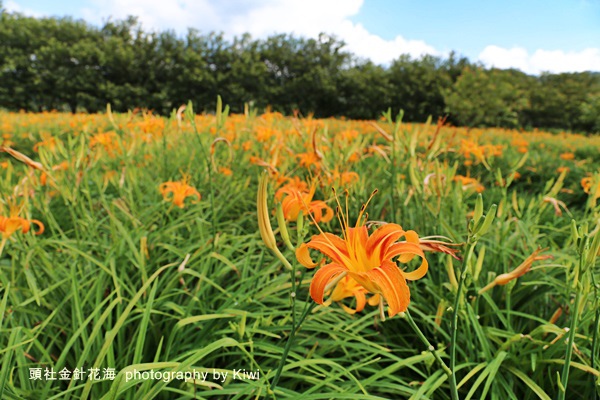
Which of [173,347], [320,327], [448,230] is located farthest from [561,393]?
[173,347]

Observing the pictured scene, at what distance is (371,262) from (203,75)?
20573mm

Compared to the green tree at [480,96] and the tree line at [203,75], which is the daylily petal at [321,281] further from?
the tree line at [203,75]

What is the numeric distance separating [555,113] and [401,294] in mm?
27400

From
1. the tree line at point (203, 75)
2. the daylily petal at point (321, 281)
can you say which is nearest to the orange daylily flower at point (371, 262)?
the daylily petal at point (321, 281)

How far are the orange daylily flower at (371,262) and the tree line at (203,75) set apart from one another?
62.0 feet

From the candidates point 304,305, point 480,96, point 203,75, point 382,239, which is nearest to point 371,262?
point 382,239

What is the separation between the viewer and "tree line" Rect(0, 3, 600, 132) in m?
19.9

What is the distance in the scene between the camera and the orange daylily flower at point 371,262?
0.55 metres

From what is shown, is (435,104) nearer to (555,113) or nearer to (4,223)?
(555,113)

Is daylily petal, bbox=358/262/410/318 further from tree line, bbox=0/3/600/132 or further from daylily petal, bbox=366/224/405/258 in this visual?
tree line, bbox=0/3/600/132

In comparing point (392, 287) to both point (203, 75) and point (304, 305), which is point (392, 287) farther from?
point (203, 75)

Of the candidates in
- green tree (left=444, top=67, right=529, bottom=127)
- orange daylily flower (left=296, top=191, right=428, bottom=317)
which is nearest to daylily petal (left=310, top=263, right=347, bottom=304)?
orange daylily flower (left=296, top=191, right=428, bottom=317)

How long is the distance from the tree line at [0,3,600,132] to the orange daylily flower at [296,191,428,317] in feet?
62.0

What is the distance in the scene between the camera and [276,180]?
1854mm
